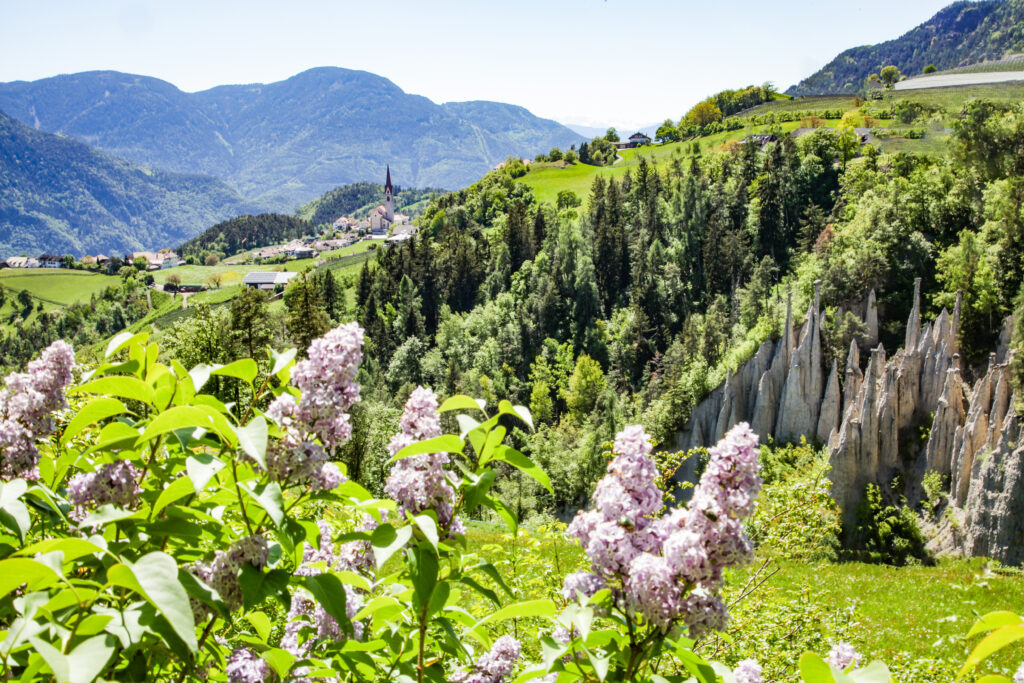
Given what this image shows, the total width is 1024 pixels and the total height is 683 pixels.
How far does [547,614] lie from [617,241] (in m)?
84.2

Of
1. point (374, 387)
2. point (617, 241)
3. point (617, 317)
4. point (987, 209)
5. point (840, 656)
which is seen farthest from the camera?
point (617, 241)

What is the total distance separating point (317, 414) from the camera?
246cm

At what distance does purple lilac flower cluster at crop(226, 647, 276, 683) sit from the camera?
2.66 meters

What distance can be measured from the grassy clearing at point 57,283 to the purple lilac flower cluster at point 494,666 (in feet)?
688

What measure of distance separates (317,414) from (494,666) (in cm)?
192

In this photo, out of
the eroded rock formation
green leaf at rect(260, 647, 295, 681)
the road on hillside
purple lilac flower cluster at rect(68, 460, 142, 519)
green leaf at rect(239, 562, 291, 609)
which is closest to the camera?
green leaf at rect(239, 562, 291, 609)

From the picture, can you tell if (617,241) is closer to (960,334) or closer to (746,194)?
(746,194)

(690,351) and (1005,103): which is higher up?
(1005,103)

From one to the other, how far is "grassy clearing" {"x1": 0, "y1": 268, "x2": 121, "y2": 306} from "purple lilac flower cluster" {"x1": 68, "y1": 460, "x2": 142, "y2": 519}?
209398 millimetres

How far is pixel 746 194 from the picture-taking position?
7894cm

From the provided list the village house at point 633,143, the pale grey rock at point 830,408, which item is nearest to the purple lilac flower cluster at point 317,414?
the pale grey rock at point 830,408

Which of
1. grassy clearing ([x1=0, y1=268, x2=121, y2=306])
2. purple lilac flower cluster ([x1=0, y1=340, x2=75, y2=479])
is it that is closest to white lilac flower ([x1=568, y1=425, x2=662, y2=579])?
purple lilac flower cluster ([x1=0, y1=340, x2=75, y2=479])

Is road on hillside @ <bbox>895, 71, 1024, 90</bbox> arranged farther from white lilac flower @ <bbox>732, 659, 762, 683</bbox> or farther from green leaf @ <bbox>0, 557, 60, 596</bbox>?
green leaf @ <bbox>0, 557, 60, 596</bbox>

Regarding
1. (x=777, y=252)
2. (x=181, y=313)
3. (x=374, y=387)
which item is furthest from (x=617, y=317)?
(x=181, y=313)
